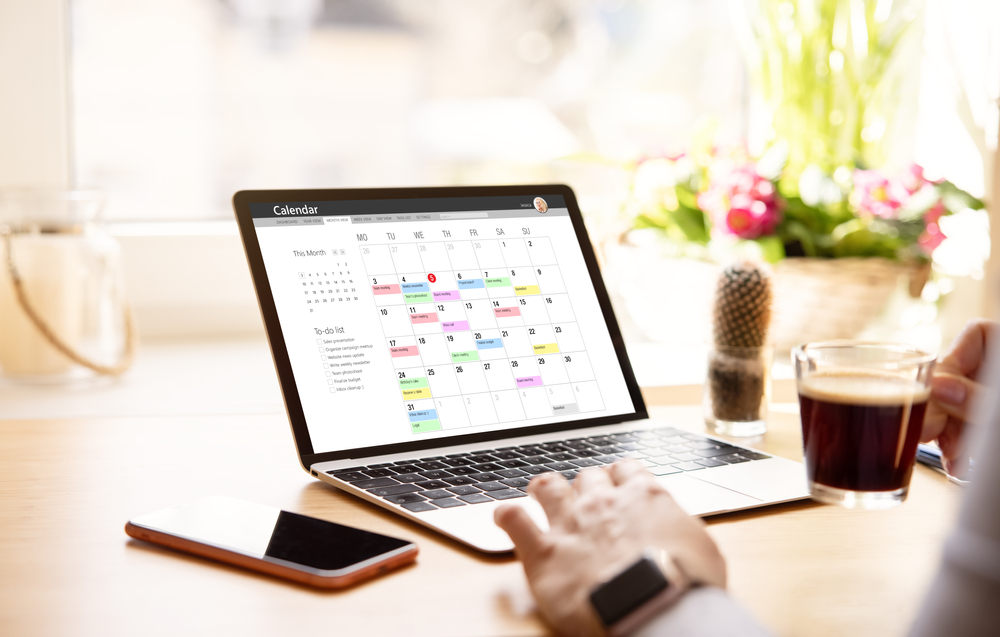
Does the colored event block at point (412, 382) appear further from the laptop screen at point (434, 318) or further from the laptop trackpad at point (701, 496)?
the laptop trackpad at point (701, 496)

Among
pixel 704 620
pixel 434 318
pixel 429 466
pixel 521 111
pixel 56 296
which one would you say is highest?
pixel 521 111

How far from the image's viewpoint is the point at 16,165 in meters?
1.44

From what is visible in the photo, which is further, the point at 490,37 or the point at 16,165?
the point at 490,37

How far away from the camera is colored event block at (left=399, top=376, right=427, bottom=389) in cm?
81

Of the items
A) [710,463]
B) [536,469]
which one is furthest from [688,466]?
[536,469]

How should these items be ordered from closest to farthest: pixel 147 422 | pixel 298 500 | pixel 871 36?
1. pixel 298 500
2. pixel 147 422
3. pixel 871 36

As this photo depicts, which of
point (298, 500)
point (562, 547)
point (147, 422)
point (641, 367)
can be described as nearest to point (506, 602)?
point (562, 547)

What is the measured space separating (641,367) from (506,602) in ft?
2.80

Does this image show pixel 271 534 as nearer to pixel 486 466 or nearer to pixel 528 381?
pixel 486 466

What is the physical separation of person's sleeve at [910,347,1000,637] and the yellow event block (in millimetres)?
495

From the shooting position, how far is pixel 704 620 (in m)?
0.47

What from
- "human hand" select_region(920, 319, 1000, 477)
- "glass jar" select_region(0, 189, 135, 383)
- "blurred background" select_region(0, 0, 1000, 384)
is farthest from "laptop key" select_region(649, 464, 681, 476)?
"glass jar" select_region(0, 189, 135, 383)

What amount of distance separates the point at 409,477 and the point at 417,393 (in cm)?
11

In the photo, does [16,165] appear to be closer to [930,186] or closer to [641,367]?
[641,367]
